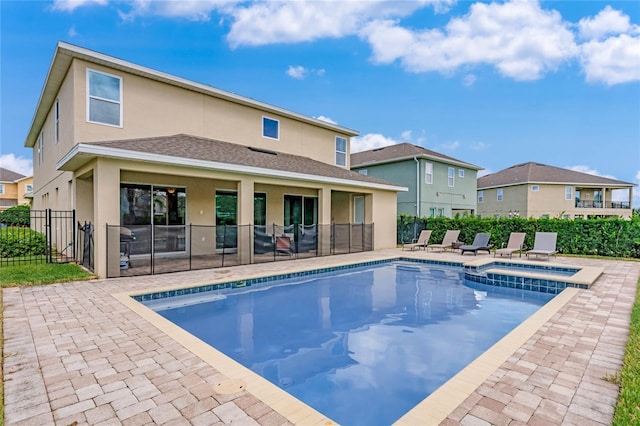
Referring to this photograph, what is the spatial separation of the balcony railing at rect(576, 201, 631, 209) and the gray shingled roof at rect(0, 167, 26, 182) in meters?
63.1

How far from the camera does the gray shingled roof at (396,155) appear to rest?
2356 centimetres

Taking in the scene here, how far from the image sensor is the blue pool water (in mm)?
3967

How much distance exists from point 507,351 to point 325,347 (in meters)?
2.49

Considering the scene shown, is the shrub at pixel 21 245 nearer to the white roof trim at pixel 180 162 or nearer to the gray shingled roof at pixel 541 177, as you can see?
the white roof trim at pixel 180 162

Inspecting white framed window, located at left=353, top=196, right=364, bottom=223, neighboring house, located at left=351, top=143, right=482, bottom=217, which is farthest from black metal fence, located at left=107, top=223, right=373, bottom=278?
neighboring house, located at left=351, top=143, right=482, bottom=217

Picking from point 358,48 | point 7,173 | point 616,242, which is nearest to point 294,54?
point 358,48

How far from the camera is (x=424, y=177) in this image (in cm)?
2306

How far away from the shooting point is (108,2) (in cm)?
1428

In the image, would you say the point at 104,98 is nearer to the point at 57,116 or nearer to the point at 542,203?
the point at 57,116

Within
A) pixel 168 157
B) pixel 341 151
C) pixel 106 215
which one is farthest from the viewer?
pixel 341 151

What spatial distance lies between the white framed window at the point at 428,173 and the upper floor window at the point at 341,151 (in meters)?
6.67

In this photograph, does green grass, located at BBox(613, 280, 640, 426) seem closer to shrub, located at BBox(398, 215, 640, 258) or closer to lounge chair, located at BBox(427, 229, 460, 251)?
lounge chair, located at BBox(427, 229, 460, 251)

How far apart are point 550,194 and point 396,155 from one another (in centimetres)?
1732

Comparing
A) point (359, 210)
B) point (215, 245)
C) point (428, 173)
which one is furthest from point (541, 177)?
point (215, 245)
